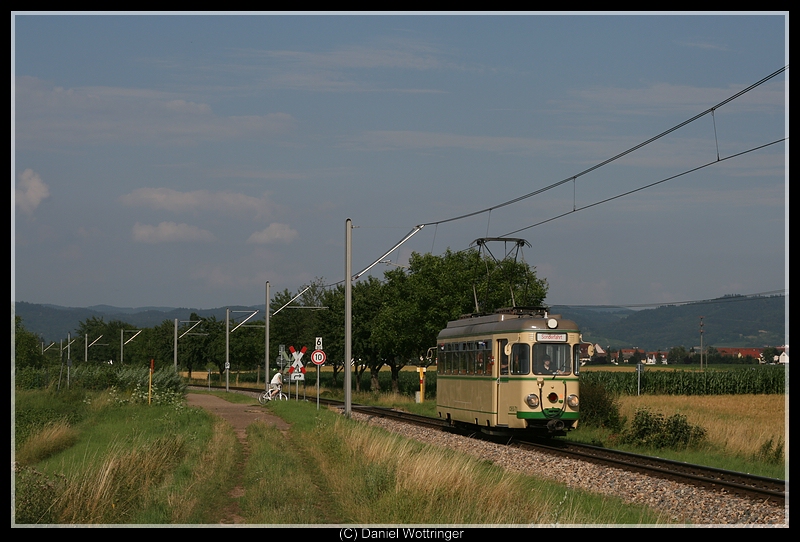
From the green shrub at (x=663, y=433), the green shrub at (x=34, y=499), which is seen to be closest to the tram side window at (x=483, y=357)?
the green shrub at (x=663, y=433)

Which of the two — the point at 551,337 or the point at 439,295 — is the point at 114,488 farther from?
the point at 439,295

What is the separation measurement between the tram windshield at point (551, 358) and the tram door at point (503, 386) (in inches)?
28.2

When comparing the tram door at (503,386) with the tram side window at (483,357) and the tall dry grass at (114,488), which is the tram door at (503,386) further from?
the tall dry grass at (114,488)

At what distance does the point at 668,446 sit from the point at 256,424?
39.2ft

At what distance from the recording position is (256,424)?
27.7m

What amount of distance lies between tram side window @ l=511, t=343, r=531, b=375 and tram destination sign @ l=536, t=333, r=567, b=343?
377 mm

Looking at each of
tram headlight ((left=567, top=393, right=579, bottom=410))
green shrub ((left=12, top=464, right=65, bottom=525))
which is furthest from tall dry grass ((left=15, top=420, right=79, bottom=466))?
tram headlight ((left=567, top=393, right=579, bottom=410))

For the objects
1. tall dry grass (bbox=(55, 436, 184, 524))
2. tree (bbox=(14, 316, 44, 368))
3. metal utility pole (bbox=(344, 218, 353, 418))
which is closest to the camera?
tall dry grass (bbox=(55, 436, 184, 524))

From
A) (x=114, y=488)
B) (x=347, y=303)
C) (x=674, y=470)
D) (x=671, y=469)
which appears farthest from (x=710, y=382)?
(x=114, y=488)

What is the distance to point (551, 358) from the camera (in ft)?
74.5

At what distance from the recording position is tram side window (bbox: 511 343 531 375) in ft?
73.9

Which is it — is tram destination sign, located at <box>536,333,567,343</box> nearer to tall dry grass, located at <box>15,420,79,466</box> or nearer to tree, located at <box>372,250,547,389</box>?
tall dry grass, located at <box>15,420,79,466</box>

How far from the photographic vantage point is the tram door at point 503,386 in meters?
22.9
